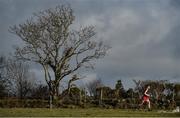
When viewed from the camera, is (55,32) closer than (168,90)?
Yes

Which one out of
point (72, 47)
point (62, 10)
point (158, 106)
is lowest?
point (158, 106)

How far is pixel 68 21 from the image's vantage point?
1843 inches

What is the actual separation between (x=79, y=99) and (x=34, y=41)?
7506 millimetres

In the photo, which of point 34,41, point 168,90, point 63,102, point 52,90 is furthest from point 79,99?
point 168,90

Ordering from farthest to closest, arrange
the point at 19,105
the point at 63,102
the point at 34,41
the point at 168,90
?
the point at 168,90
the point at 34,41
the point at 63,102
the point at 19,105

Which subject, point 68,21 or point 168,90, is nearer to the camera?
point 68,21

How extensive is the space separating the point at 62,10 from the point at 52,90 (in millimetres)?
8243

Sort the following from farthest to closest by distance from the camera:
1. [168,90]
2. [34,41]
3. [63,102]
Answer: [168,90] → [34,41] → [63,102]

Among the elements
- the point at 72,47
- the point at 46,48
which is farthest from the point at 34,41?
the point at 72,47

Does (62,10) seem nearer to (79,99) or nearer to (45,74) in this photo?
(45,74)

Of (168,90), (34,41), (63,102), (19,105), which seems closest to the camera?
(19,105)

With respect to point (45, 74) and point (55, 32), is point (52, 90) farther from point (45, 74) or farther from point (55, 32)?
point (55, 32)

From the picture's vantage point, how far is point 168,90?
59.4m

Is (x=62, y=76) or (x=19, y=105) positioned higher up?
(x=62, y=76)
